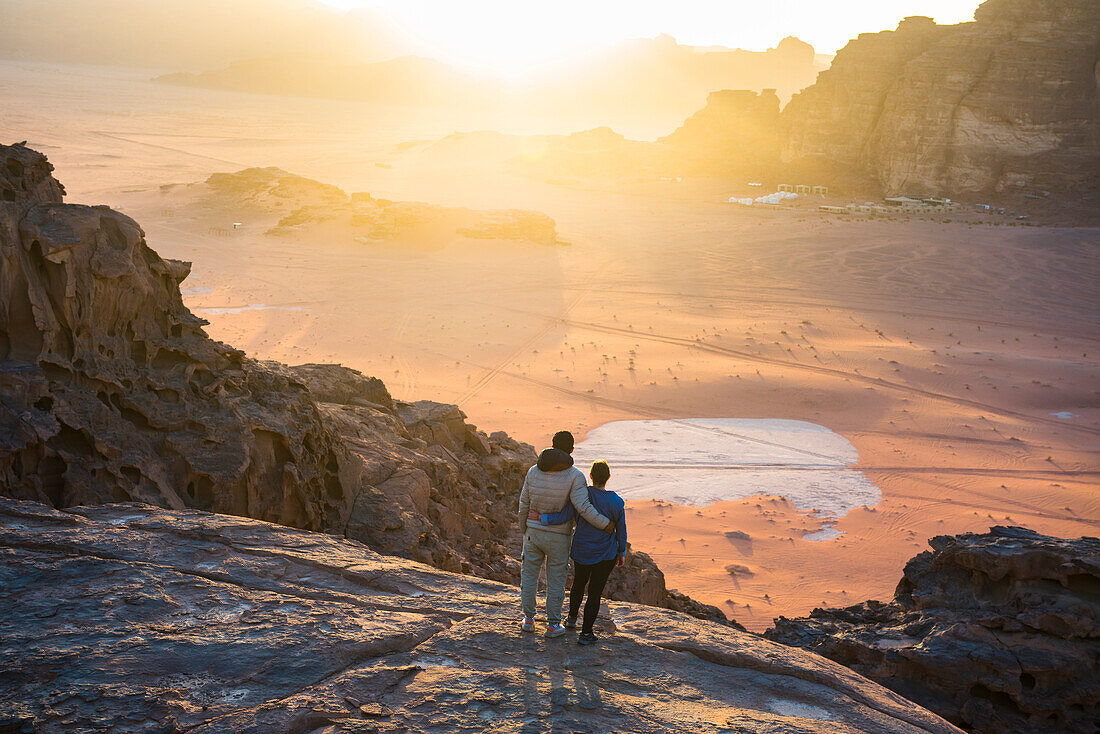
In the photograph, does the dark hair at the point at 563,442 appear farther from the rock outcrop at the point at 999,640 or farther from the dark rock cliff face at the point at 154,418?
the rock outcrop at the point at 999,640

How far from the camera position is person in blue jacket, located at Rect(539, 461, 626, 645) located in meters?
5.42

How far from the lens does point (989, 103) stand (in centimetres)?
4984

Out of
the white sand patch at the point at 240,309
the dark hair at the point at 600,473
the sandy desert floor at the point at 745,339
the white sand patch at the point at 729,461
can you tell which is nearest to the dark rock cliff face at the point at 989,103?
the sandy desert floor at the point at 745,339

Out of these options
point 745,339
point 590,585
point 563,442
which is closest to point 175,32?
point 745,339

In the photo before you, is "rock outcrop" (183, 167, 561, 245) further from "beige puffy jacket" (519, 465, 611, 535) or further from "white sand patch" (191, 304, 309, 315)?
"beige puffy jacket" (519, 465, 611, 535)

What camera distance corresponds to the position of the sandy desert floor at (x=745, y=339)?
45.1 ft

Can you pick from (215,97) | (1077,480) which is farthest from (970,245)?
(215,97)

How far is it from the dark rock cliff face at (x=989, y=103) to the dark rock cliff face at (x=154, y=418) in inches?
2044

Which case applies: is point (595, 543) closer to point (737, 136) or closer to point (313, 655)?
point (313, 655)

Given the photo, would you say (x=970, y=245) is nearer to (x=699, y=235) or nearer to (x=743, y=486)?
(x=699, y=235)

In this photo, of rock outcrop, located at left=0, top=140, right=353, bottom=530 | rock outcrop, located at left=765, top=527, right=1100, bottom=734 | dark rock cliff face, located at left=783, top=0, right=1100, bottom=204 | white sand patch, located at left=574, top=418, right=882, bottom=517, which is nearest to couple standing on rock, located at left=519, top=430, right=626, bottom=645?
rock outcrop, located at left=765, top=527, right=1100, bottom=734

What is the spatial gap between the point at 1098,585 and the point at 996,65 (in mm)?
55027

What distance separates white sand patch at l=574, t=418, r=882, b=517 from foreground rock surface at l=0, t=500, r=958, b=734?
9174 mm

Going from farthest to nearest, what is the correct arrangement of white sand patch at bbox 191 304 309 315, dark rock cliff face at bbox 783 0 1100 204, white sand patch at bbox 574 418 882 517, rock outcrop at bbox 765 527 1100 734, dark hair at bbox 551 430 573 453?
dark rock cliff face at bbox 783 0 1100 204, white sand patch at bbox 191 304 309 315, white sand patch at bbox 574 418 882 517, rock outcrop at bbox 765 527 1100 734, dark hair at bbox 551 430 573 453
